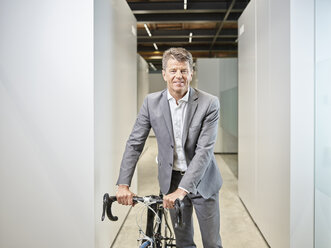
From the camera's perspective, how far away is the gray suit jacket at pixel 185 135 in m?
1.80

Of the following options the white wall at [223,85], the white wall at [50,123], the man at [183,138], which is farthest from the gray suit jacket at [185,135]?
the white wall at [223,85]

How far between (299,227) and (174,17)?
6.43 m

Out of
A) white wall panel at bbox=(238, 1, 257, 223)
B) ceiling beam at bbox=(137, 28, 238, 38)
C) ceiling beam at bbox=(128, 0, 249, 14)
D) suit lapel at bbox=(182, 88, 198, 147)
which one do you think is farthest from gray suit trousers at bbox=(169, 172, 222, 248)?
ceiling beam at bbox=(137, 28, 238, 38)

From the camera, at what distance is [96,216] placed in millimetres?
2488

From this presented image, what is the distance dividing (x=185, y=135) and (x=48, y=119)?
1208 mm

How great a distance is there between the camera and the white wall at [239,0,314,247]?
235 centimetres

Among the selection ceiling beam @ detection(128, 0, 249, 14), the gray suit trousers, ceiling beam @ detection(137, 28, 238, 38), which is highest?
ceiling beam @ detection(137, 28, 238, 38)

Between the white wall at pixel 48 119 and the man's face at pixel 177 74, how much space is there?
34.4 inches

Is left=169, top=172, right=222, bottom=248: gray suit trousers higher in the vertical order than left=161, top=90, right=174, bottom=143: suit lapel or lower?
lower

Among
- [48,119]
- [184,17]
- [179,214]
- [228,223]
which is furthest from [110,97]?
[184,17]

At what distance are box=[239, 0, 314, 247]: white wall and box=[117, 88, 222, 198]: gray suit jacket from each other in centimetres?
87

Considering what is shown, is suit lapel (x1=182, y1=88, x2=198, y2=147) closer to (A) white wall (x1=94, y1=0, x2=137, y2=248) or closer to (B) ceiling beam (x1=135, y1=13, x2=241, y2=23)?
(A) white wall (x1=94, y1=0, x2=137, y2=248)

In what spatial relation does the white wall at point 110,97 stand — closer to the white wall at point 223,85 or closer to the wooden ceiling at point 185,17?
the wooden ceiling at point 185,17

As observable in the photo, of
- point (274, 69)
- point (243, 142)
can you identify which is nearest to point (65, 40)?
point (274, 69)
